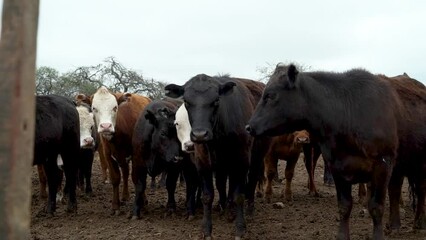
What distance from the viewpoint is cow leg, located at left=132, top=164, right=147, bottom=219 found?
9.26 meters

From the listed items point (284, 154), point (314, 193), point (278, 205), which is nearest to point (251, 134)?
point (278, 205)

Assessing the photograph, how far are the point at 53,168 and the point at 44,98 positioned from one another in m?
1.19

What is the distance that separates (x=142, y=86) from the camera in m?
30.3

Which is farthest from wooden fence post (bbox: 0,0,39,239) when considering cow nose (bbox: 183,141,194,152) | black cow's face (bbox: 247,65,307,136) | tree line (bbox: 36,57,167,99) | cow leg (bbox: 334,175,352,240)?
tree line (bbox: 36,57,167,99)

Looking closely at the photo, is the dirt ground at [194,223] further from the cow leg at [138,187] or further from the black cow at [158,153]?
the black cow at [158,153]

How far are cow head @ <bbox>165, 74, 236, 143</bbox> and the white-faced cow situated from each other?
1.83ft

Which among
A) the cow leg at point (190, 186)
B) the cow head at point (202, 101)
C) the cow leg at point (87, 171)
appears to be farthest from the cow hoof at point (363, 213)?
the cow leg at point (87, 171)

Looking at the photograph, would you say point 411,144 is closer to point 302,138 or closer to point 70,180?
point 302,138

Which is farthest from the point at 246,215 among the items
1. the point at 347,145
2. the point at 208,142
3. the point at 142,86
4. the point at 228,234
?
the point at 142,86

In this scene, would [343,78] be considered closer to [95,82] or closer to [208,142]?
[208,142]

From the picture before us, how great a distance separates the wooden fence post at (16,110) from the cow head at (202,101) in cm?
459

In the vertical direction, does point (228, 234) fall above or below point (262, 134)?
below

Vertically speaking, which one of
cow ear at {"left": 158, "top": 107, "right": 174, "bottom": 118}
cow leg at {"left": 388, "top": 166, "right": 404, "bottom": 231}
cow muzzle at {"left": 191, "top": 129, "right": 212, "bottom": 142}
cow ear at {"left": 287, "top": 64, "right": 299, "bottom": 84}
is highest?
cow ear at {"left": 287, "top": 64, "right": 299, "bottom": 84}

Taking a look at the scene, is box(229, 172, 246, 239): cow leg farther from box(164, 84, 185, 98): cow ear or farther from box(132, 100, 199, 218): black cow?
box(132, 100, 199, 218): black cow
